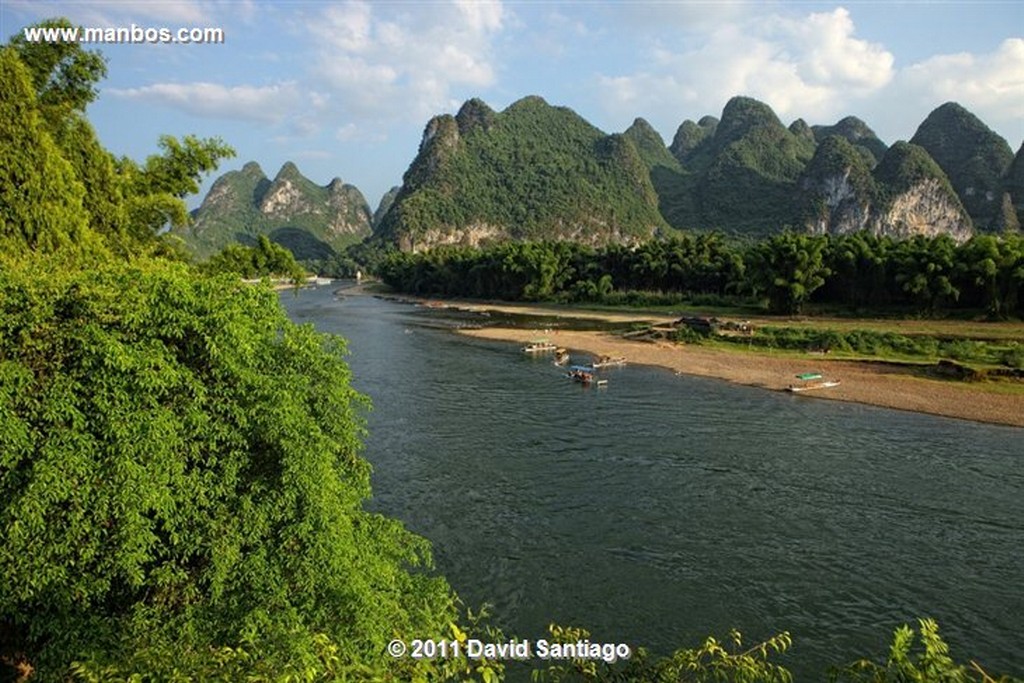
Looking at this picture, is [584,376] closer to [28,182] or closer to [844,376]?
[844,376]

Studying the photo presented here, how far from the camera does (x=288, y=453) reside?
11.4 m

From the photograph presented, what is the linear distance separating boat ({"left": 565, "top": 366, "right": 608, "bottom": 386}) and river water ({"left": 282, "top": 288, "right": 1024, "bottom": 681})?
4.95m

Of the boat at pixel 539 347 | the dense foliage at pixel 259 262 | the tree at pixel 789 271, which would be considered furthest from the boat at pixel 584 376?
the tree at pixel 789 271

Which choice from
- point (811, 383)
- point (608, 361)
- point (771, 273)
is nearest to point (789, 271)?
point (771, 273)

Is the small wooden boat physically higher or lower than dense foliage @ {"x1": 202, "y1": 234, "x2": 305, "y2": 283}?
lower

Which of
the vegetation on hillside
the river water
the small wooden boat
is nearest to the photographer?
the vegetation on hillside

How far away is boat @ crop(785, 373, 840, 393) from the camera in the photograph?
165 feet

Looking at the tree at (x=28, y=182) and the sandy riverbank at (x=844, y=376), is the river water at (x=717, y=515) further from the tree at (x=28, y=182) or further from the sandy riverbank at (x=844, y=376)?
the tree at (x=28, y=182)

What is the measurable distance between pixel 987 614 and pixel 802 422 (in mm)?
22812

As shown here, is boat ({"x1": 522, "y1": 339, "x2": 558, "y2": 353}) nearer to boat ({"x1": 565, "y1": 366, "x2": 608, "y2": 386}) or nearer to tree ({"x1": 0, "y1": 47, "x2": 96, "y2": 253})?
boat ({"x1": 565, "y1": 366, "x2": 608, "y2": 386})

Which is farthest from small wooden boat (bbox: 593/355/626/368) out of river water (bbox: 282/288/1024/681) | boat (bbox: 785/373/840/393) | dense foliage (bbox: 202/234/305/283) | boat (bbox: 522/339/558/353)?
dense foliage (bbox: 202/234/305/283)

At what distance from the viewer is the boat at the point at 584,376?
2093 inches

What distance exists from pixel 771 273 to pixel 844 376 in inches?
1491

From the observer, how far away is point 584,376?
5384 cm
